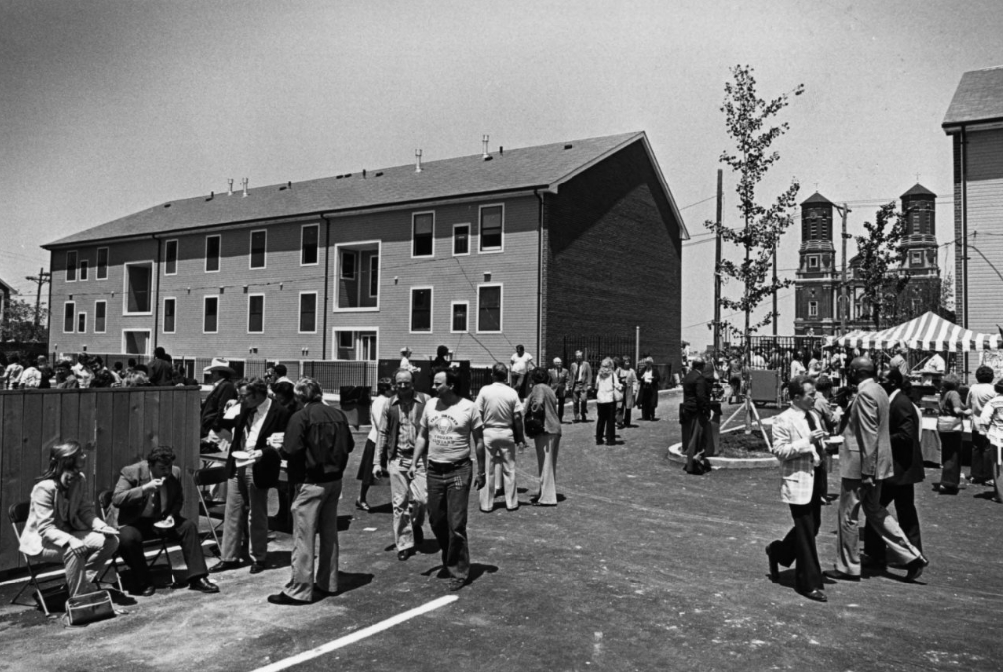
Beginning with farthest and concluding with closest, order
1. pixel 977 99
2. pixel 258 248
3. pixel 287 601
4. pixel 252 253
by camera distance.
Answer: pixel 252 253 < pixel 258 248 < pixel 977 99 < pixel 287 601

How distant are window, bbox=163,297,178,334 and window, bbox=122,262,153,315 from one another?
175cm

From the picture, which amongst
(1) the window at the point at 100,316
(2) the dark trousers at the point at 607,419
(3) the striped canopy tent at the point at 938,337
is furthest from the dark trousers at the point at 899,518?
(1) the window at the point at 100,316

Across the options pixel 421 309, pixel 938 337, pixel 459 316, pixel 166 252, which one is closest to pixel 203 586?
pixel 938 337

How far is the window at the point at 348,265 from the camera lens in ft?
118

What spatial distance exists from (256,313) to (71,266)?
55.2ft

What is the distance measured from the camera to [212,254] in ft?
132

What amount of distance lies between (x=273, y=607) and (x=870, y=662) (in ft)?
15.0

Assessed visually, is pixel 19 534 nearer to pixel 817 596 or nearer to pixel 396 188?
pixel 817 596

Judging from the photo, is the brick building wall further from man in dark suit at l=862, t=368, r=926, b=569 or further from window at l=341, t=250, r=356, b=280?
man in dark suit at l=862, t=368, r=926, b=569

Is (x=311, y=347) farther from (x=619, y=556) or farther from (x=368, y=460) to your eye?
(x=619, y=556)

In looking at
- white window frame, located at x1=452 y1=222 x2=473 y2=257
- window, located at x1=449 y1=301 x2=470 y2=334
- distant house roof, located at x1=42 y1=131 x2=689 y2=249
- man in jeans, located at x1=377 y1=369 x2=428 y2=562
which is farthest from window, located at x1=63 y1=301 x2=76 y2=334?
man in jeans, located at x1=377 y1=369 x2=428 y2=562

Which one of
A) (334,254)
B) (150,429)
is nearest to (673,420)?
(150,429)

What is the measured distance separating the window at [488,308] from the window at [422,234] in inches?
127

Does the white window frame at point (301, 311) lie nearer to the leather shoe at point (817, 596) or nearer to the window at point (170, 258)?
the window at point (170, 258)
